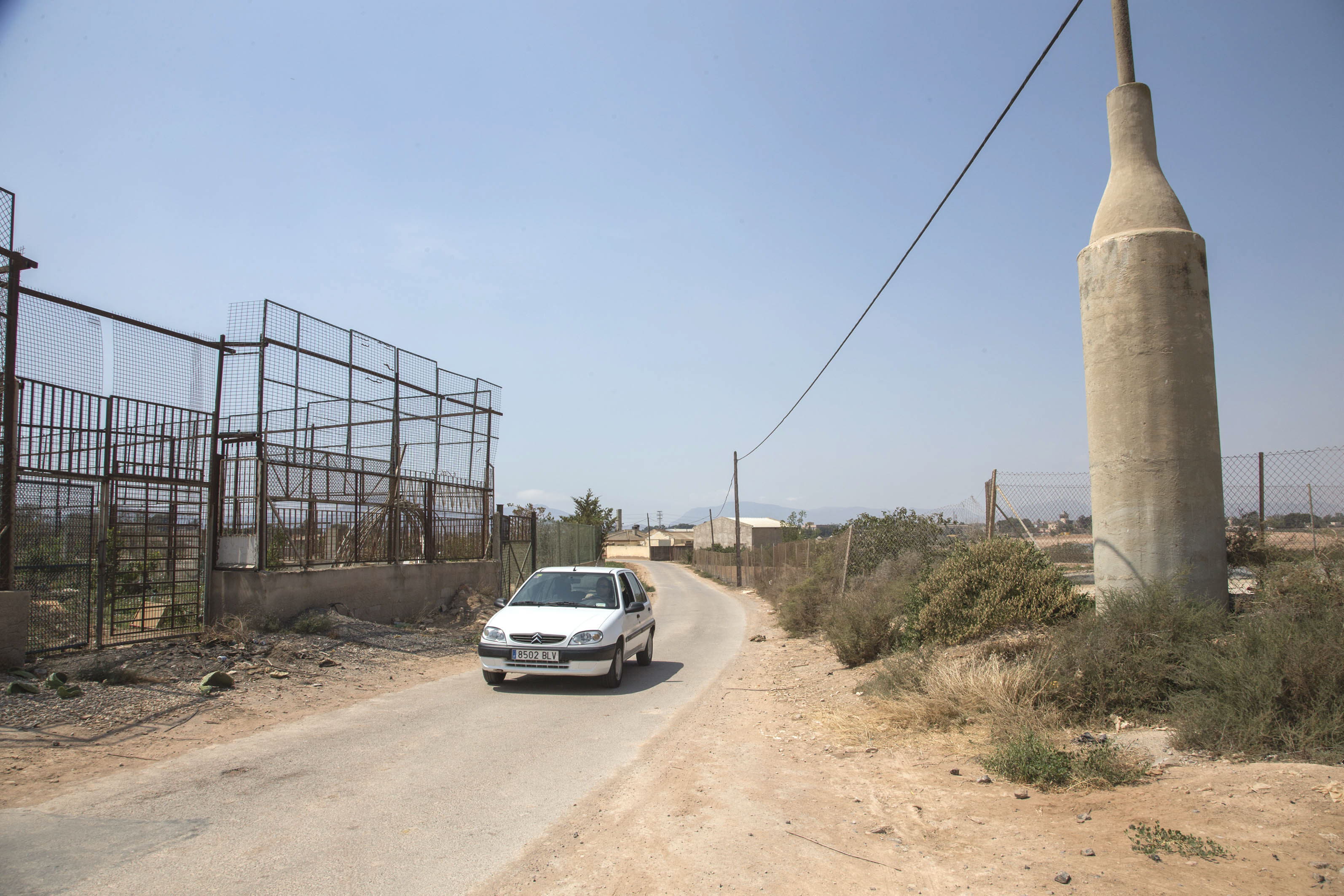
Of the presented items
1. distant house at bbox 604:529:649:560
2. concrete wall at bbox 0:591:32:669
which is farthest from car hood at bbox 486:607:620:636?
distant house at bbox 604:529:649:560

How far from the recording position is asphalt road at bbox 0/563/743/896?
4125 millimetres

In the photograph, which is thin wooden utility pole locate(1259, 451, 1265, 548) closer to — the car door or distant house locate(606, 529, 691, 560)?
the car door

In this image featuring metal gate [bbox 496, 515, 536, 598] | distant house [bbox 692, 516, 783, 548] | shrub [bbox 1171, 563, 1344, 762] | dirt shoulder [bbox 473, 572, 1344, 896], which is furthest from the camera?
distant house [bbox 692, 516, 783, 548]

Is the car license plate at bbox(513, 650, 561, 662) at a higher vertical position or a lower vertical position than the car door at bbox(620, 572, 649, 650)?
lower

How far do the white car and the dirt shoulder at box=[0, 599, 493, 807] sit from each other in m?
1.45

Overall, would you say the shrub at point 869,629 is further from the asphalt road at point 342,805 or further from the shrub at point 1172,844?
the shrub at point 1172,844

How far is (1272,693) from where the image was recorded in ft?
17.1

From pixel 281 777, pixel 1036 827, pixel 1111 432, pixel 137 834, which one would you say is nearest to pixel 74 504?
pixel 281 777

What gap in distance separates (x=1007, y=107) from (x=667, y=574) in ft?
132

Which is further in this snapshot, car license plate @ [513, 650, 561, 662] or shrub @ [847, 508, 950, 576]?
shrub @ [847, 508, 950, 576]

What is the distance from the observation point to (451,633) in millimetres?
14812

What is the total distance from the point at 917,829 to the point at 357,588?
38.7ft

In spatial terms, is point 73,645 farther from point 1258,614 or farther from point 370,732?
point 1258,614

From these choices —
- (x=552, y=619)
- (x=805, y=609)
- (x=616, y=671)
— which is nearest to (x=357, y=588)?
(x=552, y=619)
